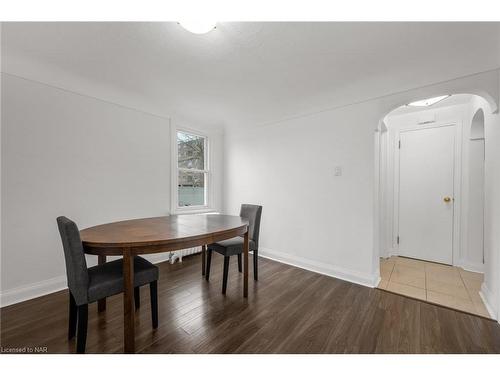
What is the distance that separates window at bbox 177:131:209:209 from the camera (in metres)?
3.37

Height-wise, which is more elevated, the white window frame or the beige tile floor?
the white window frame

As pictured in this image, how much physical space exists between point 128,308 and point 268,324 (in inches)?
40.5

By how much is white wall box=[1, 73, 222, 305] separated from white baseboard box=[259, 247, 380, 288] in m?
2.05

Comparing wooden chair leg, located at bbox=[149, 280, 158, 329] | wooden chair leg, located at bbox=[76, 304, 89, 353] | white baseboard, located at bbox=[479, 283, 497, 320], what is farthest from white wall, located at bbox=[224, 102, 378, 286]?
wooden chair leg, located at bbox=[76, 304, 89, 353]

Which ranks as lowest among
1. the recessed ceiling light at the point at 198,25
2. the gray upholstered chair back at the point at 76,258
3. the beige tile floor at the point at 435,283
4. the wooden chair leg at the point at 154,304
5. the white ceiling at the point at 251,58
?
the beige tile floor at the point at 435,283

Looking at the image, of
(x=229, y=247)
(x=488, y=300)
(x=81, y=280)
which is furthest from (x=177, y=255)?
(x=488, y=300)

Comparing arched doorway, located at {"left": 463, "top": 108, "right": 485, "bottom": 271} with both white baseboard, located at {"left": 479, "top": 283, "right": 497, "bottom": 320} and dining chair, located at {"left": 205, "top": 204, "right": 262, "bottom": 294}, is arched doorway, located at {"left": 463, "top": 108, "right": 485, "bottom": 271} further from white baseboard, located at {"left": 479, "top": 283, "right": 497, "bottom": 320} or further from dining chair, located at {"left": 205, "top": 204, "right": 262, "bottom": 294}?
dining chair, located at {"left": 205, "top": 204, "right": 262, "bottom": 294}

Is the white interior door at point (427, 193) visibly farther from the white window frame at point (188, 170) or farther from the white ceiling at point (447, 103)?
the white window frame at point (188, 170)

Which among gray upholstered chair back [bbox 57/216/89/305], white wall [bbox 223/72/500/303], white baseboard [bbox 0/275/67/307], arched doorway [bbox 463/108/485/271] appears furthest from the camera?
arched doorway [bbox 463/108/485/271]

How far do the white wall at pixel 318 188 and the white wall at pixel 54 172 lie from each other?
1823mm

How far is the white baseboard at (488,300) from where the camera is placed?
1.72 meters

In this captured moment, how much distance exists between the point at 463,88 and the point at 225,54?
2180 mm

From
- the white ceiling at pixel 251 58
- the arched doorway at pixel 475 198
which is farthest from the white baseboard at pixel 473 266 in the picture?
the white ceiling at pixel 251 58
